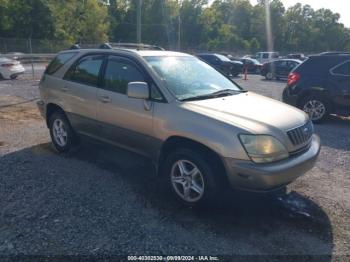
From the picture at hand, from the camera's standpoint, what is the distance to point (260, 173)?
346 centimetres

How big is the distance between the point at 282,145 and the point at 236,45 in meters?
71.8

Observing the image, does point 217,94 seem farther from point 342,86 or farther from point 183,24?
point 183,24

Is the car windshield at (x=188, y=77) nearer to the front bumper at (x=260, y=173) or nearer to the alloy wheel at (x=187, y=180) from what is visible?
the alloy wheel at (x=187, y=180)

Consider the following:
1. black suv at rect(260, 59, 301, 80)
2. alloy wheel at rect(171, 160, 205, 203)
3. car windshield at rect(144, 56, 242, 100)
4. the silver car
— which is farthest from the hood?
black suv at rect(260, 59, 301, 80)

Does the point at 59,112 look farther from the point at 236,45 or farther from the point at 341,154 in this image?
the point at 236,45

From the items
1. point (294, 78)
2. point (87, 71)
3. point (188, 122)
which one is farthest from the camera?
point (294, 78)

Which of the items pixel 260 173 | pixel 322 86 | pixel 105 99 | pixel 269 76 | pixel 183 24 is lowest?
pixel 269 76

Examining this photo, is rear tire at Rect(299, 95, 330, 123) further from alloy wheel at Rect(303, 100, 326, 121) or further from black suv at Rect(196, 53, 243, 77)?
black suv at Rect(196, 53, 243, 77)

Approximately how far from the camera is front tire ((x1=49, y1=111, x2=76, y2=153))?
5.67m

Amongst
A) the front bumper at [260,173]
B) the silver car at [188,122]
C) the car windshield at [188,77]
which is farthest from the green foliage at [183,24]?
the front bumper at [260,173]

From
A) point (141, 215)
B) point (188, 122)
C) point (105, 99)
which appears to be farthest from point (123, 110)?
point (141, 215)

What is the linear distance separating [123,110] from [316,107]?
568 centimetres

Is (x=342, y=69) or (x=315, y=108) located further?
(x=315, y=108)

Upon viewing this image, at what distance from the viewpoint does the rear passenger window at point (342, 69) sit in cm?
812
